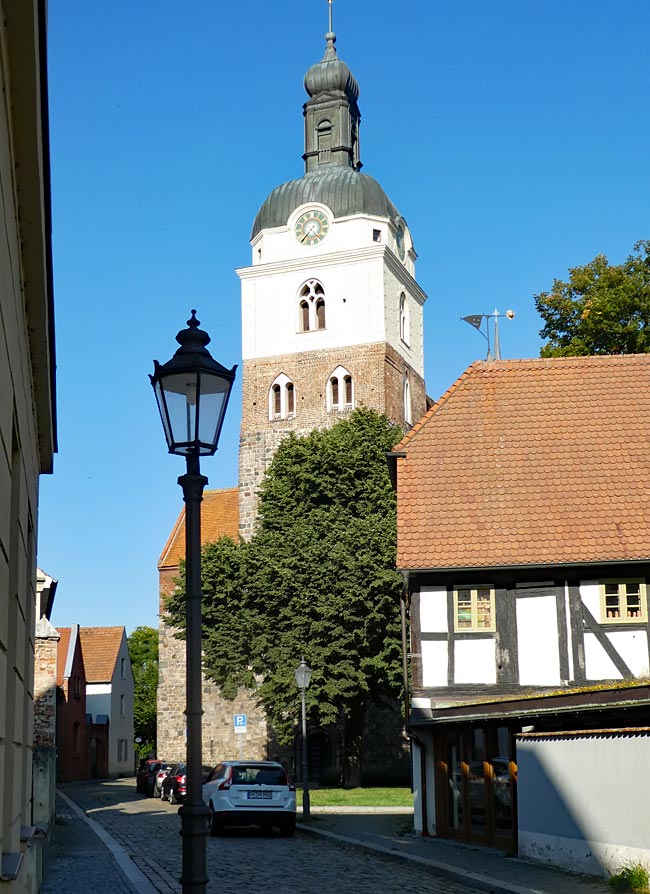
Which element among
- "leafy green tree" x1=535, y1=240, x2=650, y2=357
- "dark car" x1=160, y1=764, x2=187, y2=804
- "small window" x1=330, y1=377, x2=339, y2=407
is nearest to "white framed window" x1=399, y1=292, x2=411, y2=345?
"small window" x1=330, y1=377, x2=339, y2=407

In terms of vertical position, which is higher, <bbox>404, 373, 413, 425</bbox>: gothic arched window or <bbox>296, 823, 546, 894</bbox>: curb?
<bbox>404, 373, 413, 425</bbox>: gothic arched window

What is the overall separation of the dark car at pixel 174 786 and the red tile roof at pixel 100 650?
1262 inches

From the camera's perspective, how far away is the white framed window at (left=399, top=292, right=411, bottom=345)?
57.6 metres

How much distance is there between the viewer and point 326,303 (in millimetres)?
56062

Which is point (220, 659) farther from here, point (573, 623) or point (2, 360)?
point (2, 360)

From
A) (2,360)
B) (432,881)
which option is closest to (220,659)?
(432,881)

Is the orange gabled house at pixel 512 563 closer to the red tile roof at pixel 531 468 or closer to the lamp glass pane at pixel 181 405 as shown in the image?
the red tile roof at pixel 531 468

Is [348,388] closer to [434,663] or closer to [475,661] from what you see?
[434,663]

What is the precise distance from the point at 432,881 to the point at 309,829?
8.67m

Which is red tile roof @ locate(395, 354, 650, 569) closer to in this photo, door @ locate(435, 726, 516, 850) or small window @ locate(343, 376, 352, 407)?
door @ locate(435, 726, 516, 850)

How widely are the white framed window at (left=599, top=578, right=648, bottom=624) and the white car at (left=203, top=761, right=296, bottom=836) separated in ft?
21.5

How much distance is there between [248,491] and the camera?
53125 millimetres

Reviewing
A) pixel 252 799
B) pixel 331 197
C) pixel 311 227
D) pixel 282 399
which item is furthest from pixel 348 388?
pixel 252 799

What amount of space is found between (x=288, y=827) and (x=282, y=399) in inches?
1315
